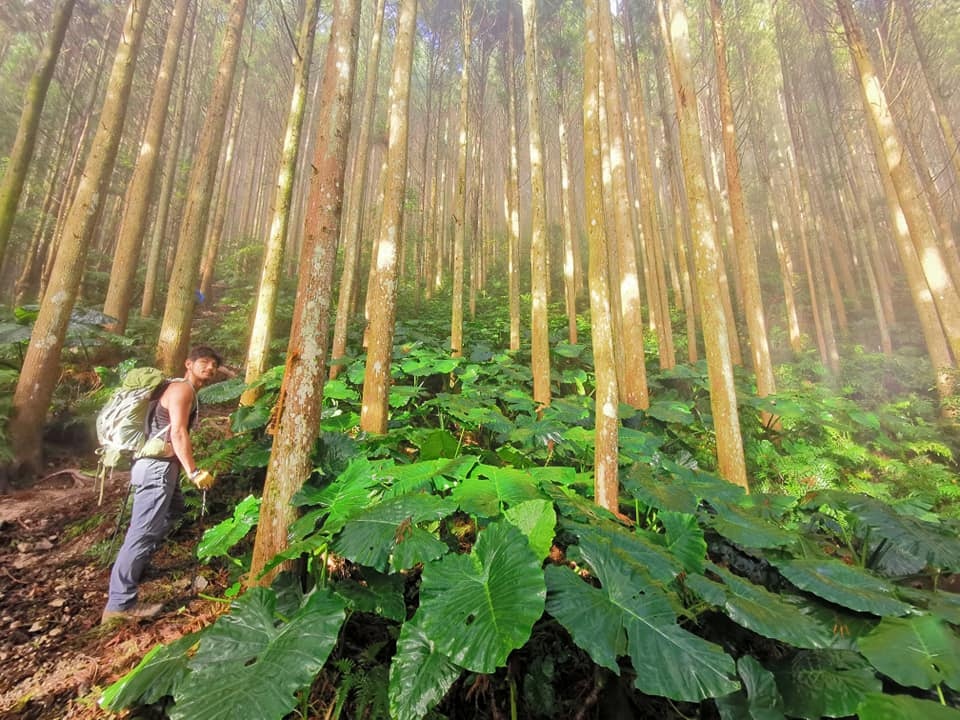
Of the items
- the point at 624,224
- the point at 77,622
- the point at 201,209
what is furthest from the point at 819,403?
the point at 201,209

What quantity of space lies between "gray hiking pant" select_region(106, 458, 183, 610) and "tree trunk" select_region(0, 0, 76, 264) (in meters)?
5.55

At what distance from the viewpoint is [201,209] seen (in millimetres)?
6168

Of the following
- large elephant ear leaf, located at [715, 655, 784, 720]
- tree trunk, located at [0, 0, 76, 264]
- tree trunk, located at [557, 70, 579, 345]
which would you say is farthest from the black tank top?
tree trunk, located at [557, 70, 579, 345]

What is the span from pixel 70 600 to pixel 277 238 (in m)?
4.93

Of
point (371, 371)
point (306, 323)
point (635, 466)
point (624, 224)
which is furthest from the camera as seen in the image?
point (624, 224)

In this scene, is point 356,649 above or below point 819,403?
below

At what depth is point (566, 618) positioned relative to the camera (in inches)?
62.7

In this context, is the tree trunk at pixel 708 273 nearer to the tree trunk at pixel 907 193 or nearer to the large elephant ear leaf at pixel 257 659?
the large elephant ear leaf at pixel 257 659

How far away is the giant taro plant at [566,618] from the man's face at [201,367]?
142 centimetres

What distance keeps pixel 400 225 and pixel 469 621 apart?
4.37 meters

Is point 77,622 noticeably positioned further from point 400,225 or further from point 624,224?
point 624,224

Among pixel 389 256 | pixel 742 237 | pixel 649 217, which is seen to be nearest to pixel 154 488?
pixel 389 256

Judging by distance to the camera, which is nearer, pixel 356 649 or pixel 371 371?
pixel 356 649

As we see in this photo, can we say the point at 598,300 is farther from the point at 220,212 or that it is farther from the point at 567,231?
the point at 220,212
